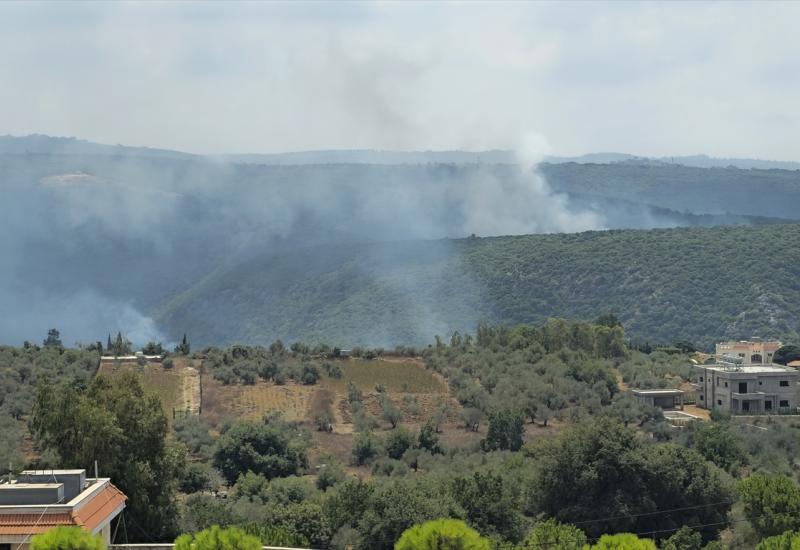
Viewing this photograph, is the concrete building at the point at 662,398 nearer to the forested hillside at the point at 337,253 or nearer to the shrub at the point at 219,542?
the forested hillside at the point at 337,253

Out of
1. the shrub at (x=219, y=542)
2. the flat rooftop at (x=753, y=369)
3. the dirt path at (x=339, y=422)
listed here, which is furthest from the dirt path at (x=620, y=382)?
the shrub at (x=219, y=542)

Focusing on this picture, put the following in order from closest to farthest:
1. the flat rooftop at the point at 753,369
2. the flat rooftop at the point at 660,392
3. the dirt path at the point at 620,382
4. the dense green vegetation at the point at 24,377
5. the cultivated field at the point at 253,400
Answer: the dense green vegetation at the point at 24,377, the cultivated field at the point at 253,400, the flat rooftop at the point at 660,392, the flat rooftop at the point at 753,369, the dirt path at the point at 620,382

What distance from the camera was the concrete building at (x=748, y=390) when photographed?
204 feet

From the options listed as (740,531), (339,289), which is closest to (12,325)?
(339,289)

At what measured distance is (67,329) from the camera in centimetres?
12350

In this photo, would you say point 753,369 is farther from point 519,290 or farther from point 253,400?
point 519,290

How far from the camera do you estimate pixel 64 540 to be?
2225cm

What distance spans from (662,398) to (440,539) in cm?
3880

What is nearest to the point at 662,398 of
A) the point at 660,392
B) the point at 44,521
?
the point at 660,392

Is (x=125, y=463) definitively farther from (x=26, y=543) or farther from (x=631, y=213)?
(x=631, y=213)

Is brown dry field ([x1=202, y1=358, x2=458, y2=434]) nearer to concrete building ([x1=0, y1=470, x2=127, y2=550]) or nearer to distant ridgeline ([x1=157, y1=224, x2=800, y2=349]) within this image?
concrete building ([x1=0, y1=470, x2=127, y2=550])

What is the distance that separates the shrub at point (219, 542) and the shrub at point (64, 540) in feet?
5.24

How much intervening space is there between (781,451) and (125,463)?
26.3 meters

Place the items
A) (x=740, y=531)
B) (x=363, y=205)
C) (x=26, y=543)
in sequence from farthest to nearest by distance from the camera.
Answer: (x=363, y=205) → (x=740, y=531) → (x=26, y=543)
